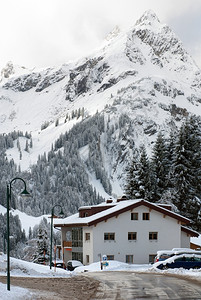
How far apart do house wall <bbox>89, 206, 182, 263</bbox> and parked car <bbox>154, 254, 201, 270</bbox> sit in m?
21.2

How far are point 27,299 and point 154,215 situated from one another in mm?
45233

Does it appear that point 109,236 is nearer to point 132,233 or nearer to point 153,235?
point 132,233

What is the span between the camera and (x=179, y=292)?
21.6 m

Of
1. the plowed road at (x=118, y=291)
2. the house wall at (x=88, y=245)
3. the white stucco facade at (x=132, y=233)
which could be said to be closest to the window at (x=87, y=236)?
the white stucco facade at (x=132, y=233)

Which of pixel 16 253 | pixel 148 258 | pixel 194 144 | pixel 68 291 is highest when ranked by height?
pixel 194 144

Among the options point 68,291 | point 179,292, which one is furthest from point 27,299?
point 179,292

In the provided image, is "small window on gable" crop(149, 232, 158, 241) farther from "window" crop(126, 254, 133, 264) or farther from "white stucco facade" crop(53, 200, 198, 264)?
"window" crop(126, 254, 133, 264)

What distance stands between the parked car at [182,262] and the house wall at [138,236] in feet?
69.5

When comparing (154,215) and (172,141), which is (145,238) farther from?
(172,141)

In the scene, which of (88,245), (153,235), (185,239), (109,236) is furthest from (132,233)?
(185,239)

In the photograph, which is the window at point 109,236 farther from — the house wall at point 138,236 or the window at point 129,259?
the window at point 129,259

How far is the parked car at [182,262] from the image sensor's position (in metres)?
39.7

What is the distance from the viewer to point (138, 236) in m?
62.2

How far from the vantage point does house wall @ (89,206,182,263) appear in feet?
200
